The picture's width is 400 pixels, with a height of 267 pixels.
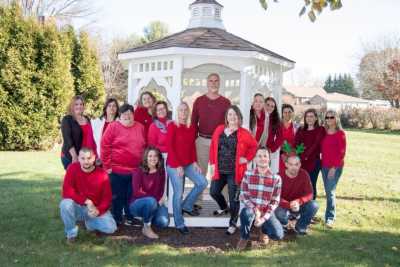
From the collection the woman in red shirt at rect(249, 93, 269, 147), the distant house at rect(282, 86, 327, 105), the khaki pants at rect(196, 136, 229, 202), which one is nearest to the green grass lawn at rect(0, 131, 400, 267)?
the woman in red shirt at rect(249, 93, 269, 147)

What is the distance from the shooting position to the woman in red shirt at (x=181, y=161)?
5.38 m

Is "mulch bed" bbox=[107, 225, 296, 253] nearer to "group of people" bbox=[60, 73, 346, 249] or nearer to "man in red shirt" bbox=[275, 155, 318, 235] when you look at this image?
"group of people" bbox=[60, 73, 346, 249]

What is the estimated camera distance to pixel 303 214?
547 cm

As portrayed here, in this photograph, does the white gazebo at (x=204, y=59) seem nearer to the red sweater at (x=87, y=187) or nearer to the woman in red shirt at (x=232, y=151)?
the woman in red shirt at (x=232, y=151)

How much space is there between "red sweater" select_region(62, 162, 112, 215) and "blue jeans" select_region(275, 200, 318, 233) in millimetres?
2115

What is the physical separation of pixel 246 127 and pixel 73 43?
12.0 metres

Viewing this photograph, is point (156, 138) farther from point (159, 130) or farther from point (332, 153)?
point (332, 153)

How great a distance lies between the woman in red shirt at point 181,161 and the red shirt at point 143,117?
32.4 inches

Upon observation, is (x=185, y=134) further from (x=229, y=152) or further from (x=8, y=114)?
(x=8, y=114)

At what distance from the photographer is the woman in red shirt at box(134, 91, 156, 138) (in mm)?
6090

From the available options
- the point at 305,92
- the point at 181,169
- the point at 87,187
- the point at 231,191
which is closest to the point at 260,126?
the point at 231,191

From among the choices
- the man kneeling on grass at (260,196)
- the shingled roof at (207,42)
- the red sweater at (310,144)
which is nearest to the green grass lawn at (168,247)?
the man kneeling on grass at (260,196)

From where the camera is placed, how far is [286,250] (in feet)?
16.2

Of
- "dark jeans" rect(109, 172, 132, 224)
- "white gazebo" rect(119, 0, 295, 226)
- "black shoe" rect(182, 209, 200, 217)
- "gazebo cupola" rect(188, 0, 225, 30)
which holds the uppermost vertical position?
"gazebo cupola" rect(188, 0, 225, 30)
